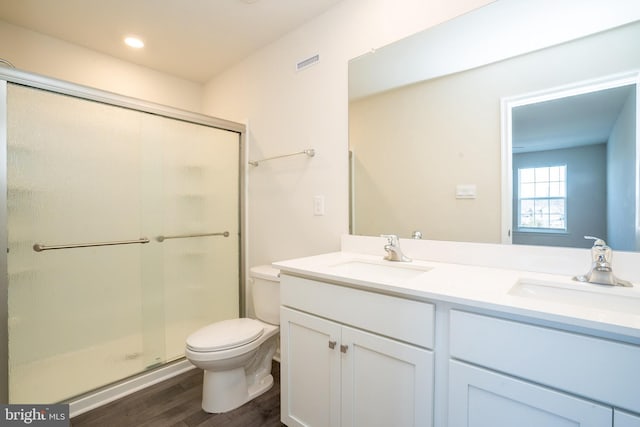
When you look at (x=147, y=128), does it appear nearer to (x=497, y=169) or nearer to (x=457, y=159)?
(x=457, y=159)

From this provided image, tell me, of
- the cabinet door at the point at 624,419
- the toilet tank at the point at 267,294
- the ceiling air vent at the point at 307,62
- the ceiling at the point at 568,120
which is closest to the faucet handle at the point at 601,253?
the ceiling at the point at 568,120

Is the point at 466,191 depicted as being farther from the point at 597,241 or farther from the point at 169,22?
the point at 169,22

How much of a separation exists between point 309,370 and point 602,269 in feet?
3.82

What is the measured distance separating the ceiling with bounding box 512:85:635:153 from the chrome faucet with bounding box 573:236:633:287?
16.1 inches

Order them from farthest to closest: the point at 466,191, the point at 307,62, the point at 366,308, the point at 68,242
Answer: the point at 307,62
the point at 68,242
the point at 466,191
the point at 366,308

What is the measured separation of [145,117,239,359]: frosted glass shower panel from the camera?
2105mm

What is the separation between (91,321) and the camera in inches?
70.8

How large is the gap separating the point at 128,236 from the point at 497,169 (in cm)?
217

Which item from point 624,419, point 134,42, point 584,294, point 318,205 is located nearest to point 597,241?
point 584,294

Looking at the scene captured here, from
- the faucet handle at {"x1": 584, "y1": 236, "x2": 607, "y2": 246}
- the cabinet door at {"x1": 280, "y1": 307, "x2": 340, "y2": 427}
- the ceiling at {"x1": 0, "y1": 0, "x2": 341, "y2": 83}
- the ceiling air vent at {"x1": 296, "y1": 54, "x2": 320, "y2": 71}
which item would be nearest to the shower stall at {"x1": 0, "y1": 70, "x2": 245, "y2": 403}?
the ceiling at {"x1": 0, "y1": 0, "x2": 341, "y2": 83}

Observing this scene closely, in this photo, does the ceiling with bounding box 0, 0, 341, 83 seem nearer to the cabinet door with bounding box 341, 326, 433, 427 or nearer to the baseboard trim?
the cabinet door with bounding box 341, 326, 433, 427

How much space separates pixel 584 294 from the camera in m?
0.97

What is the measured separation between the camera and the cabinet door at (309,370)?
1190 millimetres

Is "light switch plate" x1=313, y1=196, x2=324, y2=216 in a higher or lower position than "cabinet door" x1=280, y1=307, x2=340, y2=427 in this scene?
higher
